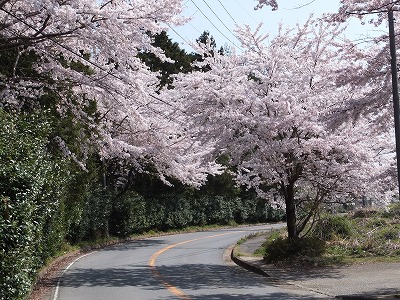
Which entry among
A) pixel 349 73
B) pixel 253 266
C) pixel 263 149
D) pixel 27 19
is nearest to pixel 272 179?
pixel 263 149

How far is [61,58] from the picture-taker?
1711 cm

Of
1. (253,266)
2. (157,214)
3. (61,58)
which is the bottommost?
(253,266)

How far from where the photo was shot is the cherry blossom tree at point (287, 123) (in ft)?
60.6

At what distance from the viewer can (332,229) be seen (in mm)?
24891

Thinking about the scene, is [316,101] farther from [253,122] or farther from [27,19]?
[27,19]

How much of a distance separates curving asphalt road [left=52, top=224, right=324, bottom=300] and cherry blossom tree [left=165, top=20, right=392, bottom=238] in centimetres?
398

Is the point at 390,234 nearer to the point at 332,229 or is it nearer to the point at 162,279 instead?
the point at 332,229

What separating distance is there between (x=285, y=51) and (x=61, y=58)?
25.6ft

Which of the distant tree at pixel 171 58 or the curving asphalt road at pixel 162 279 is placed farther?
the distant tree at pixel 171 58

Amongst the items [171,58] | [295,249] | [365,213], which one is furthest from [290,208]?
[171,58]

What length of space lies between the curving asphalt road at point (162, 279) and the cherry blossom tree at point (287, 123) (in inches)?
157

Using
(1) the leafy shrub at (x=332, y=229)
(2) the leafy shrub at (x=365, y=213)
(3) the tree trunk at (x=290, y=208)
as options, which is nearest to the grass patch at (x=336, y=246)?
(1) the leafy shrub at (x=332, y=229)

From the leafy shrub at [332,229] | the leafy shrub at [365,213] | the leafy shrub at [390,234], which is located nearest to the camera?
the leafy shrub at [390,234]

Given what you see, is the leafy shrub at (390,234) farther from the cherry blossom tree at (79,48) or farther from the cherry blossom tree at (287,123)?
the cherry blossom tree at (79,48)
